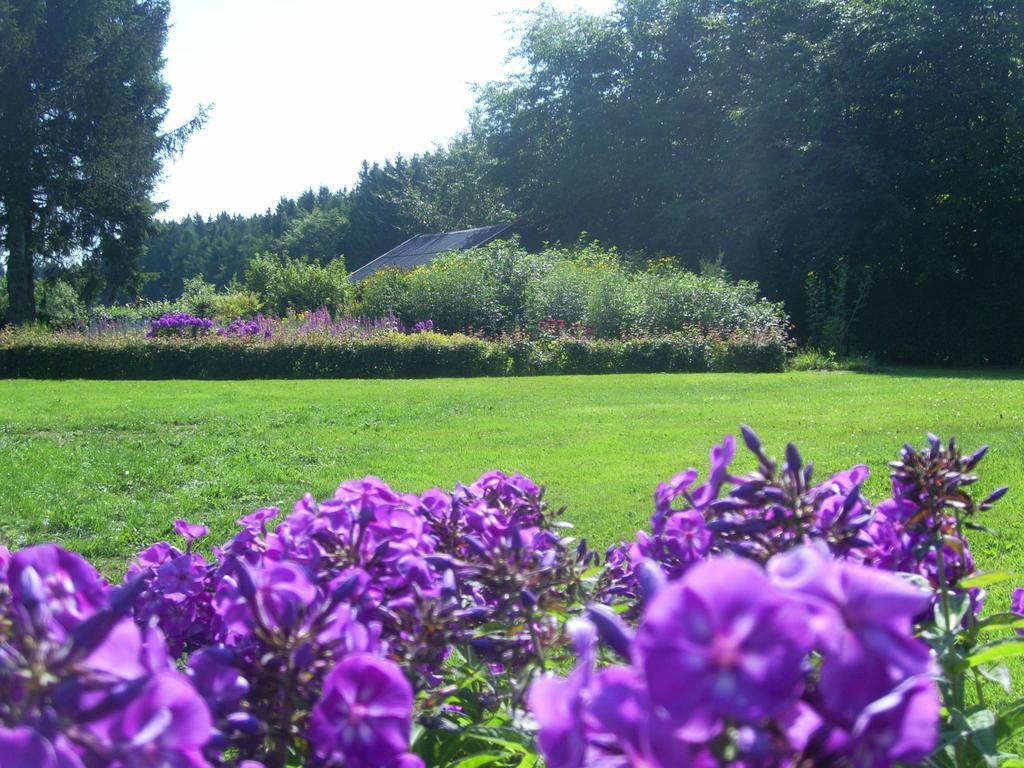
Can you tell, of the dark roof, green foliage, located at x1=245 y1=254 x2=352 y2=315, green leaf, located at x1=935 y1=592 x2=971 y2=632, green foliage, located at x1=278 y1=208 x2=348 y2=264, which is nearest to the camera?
green leaf, located at x1=935 y1=592 x2=971 y2=632

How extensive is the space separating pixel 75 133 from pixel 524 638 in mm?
29366

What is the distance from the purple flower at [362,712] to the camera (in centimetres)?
78

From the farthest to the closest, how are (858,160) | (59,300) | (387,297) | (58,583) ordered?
1. (59,300)
2. (387,297)
3. (858,160)
4. (58,583)

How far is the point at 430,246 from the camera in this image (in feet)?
121

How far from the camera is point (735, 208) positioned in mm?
24953

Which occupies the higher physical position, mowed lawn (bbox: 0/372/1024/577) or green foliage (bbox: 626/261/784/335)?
green foliage (bbox: 626/261/784/335)

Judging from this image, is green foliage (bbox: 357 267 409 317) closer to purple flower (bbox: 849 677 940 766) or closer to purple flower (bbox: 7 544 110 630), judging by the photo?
purple flower (bbox: 7 544 110 630)

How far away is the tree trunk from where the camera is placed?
86.3 ft

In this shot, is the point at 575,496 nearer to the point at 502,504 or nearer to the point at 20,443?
the point at 502,504

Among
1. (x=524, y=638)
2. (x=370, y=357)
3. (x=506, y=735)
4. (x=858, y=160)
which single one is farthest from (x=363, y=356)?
(x=506, y=735)

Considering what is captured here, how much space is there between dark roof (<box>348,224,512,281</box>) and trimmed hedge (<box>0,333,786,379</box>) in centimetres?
1612

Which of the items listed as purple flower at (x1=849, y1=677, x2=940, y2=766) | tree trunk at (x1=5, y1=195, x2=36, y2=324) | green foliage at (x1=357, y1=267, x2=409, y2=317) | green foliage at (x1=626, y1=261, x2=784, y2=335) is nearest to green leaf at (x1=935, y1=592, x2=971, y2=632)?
purple flower at (x1=849, y1=677, x2=940, y2=766)

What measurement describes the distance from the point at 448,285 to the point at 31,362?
25.7ft

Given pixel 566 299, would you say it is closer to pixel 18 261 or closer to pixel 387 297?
pixel 387 297
